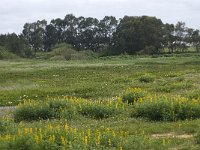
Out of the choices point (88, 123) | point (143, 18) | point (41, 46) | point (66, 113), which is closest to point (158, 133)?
point (88, 123)

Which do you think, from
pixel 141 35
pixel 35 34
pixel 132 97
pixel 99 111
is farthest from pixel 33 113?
pixel 35 34

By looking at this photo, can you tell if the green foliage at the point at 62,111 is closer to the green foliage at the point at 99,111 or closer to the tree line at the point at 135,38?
the green foliage at the point at 99,111

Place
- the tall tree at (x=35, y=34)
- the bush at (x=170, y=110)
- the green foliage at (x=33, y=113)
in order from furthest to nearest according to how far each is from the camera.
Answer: the tall tree at (x=35, y=34), the green foliage at (x=33, y=113), the bush at (x=170, y=110)

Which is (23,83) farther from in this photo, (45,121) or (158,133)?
(158,133)

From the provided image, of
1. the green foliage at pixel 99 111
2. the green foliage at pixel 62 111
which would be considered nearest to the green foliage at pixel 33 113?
the green foliage at pixel 62 111

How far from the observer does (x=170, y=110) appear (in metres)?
14.1

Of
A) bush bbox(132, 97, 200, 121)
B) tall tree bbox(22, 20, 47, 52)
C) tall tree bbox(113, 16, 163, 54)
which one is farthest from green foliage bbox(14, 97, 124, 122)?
tall tree bbox(22, 20, 47, 52)

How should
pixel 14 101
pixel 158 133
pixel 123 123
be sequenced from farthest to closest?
pixel 14 101
pixel 123 123
pixel 158 133

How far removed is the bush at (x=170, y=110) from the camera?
14000 mm

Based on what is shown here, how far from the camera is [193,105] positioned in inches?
559

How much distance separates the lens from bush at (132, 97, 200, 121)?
14000mm

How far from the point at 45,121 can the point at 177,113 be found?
14.4ft

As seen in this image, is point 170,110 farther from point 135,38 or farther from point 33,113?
point 135,38

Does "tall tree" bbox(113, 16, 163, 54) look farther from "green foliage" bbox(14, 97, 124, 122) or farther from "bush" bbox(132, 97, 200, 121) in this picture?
"bush" bbox(132, 97, 200, 121)
